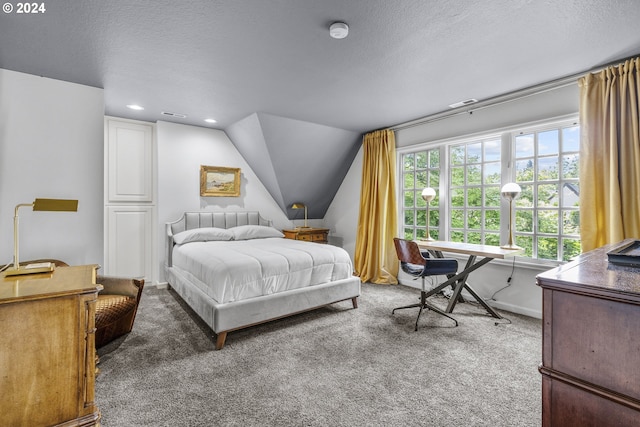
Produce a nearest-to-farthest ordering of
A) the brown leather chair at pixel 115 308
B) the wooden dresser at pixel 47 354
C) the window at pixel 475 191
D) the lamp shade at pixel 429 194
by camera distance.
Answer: the wooden dresser at pixel 47 354 → the brown leather chair at pixel 115 308 → the window at pixel 475 191 → the lamp shade at pixel 429 194

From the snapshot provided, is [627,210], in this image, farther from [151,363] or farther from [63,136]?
[63,136]

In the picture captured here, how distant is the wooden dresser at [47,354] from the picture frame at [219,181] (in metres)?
3.40

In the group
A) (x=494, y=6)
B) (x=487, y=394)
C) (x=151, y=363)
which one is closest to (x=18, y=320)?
(x=151, y=363)

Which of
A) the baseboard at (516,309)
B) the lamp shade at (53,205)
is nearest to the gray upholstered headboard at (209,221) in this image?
the lamp shade at (53,205)

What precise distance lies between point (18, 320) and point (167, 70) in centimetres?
231

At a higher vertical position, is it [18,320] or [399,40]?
[399,40]

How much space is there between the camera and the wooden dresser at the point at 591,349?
32.4 inches

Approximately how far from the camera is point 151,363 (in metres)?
2.31

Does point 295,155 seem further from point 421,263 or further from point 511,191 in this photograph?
point 511,191

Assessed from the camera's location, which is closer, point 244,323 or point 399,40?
point 399,40

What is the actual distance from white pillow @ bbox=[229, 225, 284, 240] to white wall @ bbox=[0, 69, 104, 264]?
1.70m

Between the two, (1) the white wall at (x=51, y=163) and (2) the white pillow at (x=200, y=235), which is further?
(2) the white pillow at (x=200, y=235)

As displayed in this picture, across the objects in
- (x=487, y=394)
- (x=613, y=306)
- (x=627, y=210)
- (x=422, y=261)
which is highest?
(x=627, y=210)

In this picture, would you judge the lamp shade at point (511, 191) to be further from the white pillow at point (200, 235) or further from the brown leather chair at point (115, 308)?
A: the brown leather chair at point (115, 308)
